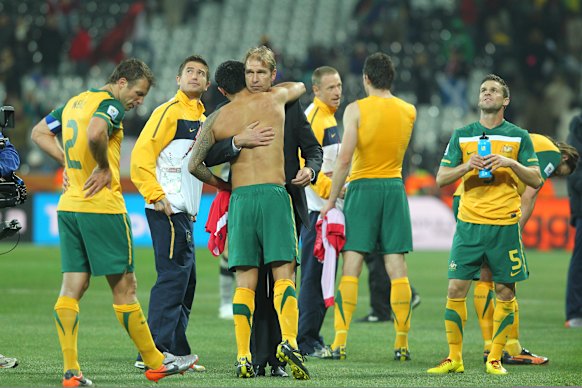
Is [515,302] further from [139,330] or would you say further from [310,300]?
[139,330]

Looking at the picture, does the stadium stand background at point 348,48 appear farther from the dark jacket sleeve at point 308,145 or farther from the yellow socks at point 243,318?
the yellow socks at point 243,318

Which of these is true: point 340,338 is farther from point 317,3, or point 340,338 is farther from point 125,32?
point 317,3

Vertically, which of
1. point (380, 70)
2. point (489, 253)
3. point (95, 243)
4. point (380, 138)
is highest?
point (380, 70)

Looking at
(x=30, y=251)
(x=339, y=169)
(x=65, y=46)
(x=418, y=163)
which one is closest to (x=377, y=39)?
(x=418, y=163)

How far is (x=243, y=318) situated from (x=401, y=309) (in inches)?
74.1

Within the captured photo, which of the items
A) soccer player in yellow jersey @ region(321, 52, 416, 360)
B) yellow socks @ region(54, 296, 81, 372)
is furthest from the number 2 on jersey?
soccer player in yellow jersey @ region(321, 52, 416, 360)

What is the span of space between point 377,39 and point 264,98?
18.7m

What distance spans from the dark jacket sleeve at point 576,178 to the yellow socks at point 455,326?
4.00 metres

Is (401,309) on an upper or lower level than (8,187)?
lower

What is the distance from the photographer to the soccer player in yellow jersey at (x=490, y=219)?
8.23m

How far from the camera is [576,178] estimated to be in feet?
38.8

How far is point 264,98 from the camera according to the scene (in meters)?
7.77

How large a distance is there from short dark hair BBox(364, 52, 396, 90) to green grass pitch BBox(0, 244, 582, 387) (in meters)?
2.22

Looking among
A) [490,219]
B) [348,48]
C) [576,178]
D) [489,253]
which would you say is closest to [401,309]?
[489,253]
